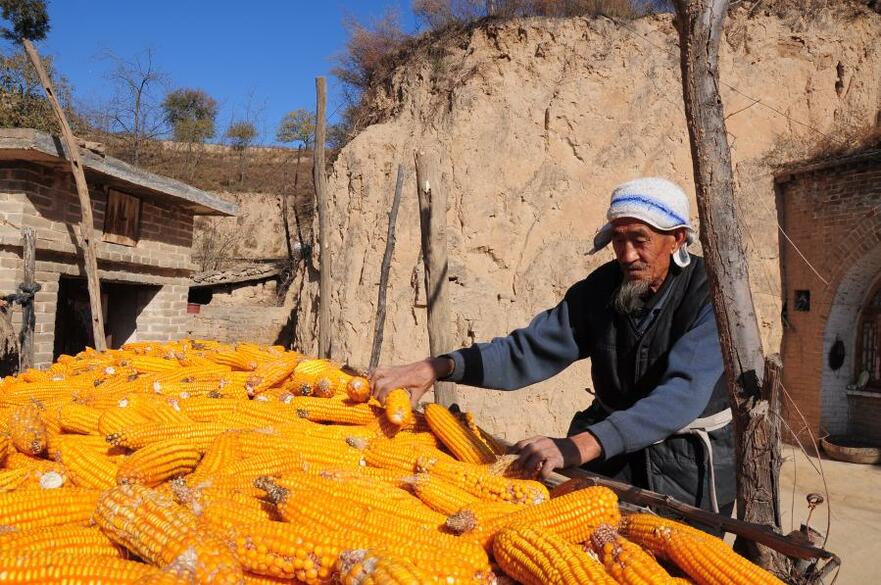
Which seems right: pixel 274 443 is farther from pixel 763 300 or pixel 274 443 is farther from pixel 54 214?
pixel 763 300

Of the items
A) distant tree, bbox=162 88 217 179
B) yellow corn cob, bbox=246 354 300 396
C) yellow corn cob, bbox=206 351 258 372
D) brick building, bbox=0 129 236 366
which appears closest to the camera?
yellow corn cob, bbox=246 354 300 396

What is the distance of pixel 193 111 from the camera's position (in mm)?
34250

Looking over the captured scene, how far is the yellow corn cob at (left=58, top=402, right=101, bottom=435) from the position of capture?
3.23m

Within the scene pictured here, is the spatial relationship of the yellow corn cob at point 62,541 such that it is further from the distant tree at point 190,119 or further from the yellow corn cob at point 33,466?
the distant tree at point 190,119

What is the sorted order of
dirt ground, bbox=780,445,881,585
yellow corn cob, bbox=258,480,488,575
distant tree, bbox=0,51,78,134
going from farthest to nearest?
distant tree, bbox=0,51,78,134 → dirt ground, bbox=780,445,881,585 → yellow corn cob, bbox=258,480,488,575

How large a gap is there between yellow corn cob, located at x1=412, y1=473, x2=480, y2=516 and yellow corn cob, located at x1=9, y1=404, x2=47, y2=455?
6.72 ft

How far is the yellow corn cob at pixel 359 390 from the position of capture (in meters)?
3.29

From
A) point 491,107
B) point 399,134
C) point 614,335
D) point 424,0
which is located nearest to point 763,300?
point 491,107

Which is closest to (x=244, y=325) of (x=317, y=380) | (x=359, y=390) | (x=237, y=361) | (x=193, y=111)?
(x=237, y=361)

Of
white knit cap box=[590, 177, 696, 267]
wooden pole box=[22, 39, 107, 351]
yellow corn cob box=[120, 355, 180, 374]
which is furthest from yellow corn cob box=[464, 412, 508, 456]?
wooden pole box=[22, 39, 107, 351]

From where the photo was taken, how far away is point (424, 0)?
48.5ft

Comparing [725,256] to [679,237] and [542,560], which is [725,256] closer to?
[679,237]

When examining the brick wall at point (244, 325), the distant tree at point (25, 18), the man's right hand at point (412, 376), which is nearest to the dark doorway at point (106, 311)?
the brick wall at point (244, 325)

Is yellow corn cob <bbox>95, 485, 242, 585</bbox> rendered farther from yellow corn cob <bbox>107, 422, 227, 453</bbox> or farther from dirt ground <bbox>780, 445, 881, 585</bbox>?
dirt ground <bbox>780, 445, 881, 585</bbox>
